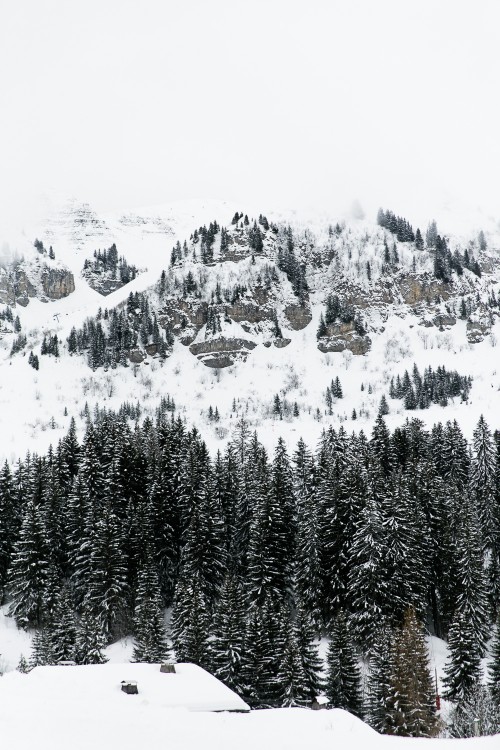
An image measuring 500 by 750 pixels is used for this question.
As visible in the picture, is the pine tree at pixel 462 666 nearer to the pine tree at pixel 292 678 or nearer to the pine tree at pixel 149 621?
the pine tree at pixel 292 678

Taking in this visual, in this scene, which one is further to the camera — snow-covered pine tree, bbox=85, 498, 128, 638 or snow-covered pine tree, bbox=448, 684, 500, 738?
snow-covered pine tree, bbox=85, 498, 128, 638

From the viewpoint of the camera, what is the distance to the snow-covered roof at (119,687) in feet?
63.0

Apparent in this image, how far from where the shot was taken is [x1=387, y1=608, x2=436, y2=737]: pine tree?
3906 centimetres

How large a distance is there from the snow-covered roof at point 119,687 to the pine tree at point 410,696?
752 inches

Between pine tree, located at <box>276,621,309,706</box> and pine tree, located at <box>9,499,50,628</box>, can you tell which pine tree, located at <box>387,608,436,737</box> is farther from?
pine tree, located at <box>9,499,50,628</box>

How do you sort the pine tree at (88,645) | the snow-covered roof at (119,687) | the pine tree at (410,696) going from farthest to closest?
the pine tree at (88,645) → the pine tree at (410,696) → the snow-covered roof at (119,687)

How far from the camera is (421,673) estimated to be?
40.3m

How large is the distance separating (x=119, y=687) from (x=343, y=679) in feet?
86.3

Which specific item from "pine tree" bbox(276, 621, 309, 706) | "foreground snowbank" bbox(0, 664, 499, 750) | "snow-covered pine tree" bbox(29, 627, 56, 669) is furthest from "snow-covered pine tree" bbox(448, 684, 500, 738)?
"snow-covered pine tree" bbox(29, 627, 56, 669)

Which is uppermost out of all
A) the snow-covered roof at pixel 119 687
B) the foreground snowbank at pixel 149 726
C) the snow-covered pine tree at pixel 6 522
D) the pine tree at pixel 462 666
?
the foreground snowbank at pixel 149 726

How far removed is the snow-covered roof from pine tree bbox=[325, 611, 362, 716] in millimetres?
20101

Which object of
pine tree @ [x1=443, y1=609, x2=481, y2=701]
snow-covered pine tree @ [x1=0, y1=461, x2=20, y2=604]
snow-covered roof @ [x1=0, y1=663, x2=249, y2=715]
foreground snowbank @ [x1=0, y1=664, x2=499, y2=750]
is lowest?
pine tree @ [x1=443, y1=609, x2=481, y2=701]

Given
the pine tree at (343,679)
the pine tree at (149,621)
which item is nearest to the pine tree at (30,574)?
the pine tree at (149,621)

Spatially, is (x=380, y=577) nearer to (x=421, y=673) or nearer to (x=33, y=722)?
(x=421, y=673)
